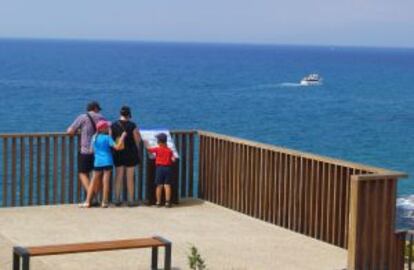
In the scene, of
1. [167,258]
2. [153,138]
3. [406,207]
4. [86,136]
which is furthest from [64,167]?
[406,207]

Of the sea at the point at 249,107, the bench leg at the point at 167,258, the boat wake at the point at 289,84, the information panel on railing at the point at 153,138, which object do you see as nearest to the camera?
the bench leg at the point at 167,258

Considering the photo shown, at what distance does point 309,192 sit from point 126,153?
10.6 feet

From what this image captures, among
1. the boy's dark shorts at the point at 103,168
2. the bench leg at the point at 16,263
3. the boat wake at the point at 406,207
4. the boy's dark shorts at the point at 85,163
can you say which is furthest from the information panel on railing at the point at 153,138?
the boat wake at the point at 406,207

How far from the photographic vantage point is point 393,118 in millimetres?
79125

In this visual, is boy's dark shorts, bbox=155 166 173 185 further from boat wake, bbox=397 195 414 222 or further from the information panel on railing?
boat wake, bbox=397 195 414 222

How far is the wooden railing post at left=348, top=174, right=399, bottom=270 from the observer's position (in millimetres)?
11234

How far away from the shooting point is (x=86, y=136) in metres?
14.8

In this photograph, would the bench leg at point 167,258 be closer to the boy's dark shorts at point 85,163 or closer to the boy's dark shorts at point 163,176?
the boy's dark shorts at point 163,176

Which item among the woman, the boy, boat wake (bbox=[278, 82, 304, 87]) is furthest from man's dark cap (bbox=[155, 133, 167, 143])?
boat wake (bbox=[278, 82, 304, 87])

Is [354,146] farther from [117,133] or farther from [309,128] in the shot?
[117,133]

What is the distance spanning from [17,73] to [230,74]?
1319 inches

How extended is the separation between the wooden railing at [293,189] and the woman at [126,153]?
0.33 metres

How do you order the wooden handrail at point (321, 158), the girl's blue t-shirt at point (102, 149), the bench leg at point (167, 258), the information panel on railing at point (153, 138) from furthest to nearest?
the information panel on railing at point (153, 138), the girl's blue t-shirt at point (102, 149), the wooden handrail at point (321, 158), the bench leg at point (167, 258)

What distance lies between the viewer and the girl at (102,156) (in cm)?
1459
